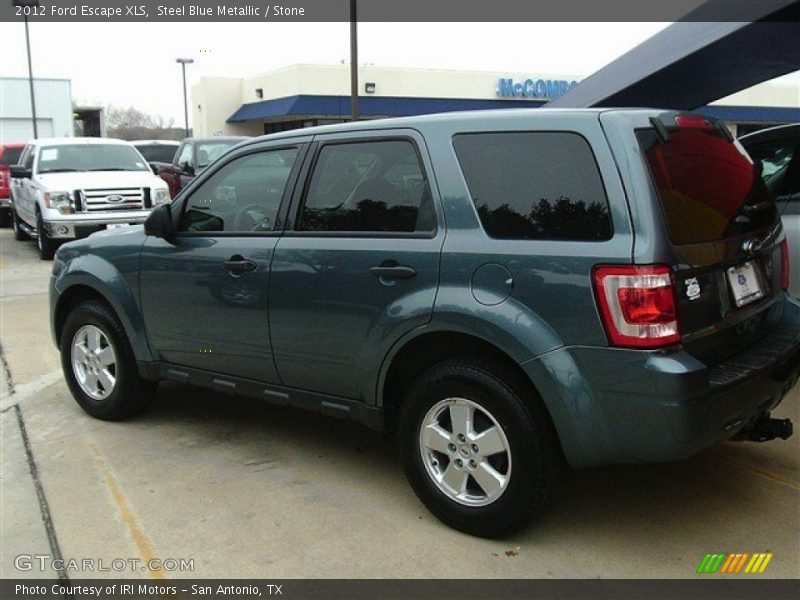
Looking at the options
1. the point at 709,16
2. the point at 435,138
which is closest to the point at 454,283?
the point at 435,138

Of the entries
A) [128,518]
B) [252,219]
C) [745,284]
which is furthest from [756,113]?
[128,518]

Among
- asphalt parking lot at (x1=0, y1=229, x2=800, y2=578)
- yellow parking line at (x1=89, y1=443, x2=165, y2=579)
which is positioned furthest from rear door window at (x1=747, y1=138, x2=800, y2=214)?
yellow parking line at (x1=89, y1=443, x2=165, y2=579)

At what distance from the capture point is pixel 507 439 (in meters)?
3.17

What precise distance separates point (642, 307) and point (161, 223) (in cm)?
283

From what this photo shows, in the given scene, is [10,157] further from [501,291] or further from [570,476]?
[501,291]

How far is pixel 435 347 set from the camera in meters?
3.49

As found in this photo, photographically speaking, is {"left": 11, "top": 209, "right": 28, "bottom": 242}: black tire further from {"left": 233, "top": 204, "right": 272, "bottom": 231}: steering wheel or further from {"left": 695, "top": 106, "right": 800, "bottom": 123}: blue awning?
{"left": 695, "top": 106, "right": 800, "bottom": 123}: blue awning

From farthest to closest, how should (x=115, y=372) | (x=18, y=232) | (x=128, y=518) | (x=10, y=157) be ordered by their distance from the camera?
(x=10, y=157)
(x=18, y=232)
(x=115, y=372)
(x=128, y=518)

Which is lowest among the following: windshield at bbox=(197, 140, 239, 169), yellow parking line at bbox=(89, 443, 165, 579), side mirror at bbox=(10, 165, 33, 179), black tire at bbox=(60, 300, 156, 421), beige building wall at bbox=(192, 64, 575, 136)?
yellow parking line at bbox=(89, 443, 165, 579)

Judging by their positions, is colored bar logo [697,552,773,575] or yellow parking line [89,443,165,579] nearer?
colored bar logo [697,552,773,575]

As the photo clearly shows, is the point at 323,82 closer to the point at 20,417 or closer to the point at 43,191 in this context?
the point at 43,191

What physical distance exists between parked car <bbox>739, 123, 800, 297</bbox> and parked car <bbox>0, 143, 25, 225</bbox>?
16.5m

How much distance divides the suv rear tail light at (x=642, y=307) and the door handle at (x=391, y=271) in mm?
927

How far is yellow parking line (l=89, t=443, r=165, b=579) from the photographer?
10.9 feet
